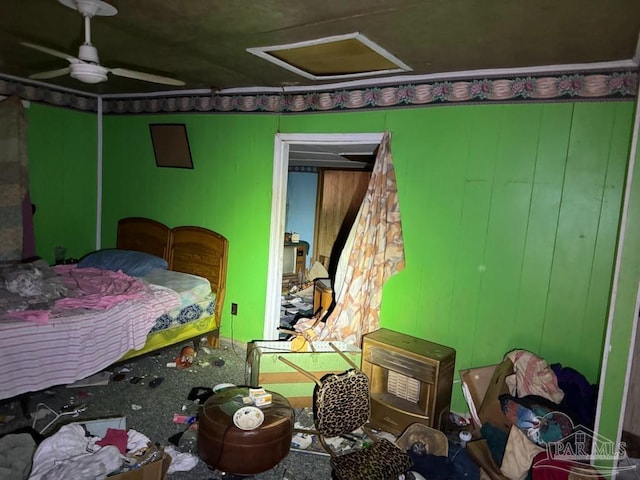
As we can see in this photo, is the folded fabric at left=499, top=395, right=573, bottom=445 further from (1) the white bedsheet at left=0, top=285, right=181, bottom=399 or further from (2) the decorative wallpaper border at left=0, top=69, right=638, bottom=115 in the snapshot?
(1) the white bedsheet at left=0, top=285, right=181, bottom=399

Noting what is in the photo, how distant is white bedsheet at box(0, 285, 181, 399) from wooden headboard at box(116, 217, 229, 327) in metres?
0.97

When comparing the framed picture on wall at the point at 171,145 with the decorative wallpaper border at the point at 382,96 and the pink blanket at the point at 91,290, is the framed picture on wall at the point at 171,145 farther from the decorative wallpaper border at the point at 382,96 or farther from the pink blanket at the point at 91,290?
the pink blanket at the point at 91,290

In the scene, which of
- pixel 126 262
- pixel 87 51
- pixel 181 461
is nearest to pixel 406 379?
pixel 181 461

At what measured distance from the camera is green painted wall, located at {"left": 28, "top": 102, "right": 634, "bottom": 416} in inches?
106

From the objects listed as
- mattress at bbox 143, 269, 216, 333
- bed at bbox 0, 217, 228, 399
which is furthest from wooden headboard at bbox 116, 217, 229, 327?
mattress at bbox 143, 269, 216, 333

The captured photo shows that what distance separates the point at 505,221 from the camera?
9.69ft

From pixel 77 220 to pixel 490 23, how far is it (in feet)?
15.8

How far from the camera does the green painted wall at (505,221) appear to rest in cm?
269

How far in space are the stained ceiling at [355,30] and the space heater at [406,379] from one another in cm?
195

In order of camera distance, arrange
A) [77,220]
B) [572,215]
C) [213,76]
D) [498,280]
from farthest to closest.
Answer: [77,220]
[213,76]
[498,280]
[572,215]

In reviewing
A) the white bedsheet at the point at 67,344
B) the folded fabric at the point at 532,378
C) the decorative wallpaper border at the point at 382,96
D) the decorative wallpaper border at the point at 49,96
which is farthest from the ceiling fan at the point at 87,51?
the folded fabric at the point at 532,378

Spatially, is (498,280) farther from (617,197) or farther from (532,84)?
(532,84)

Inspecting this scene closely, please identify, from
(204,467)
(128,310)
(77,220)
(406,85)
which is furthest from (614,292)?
(77,220)

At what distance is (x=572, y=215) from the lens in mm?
2748
